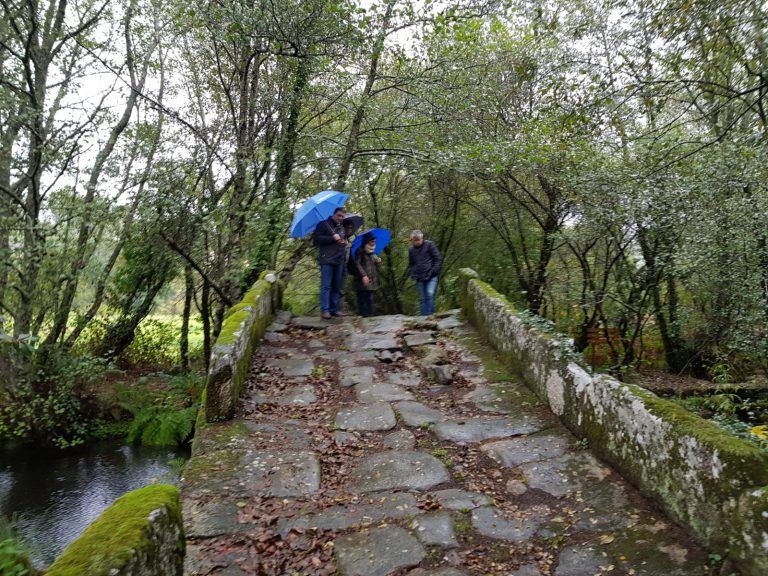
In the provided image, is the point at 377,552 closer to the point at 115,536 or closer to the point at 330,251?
the point at 115,536

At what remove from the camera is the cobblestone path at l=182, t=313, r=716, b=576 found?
3.16 metres

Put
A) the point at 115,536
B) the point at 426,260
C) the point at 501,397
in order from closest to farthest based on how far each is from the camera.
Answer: the point at 115,536
the point at 501,397
the point at 426,260

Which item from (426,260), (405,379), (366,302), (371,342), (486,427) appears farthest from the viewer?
(366,302)

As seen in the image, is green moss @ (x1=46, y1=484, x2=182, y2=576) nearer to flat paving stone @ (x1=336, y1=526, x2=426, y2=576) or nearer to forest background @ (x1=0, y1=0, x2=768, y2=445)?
flat paving stone @ (x1=336, y1=526, x2=426, y2=576)

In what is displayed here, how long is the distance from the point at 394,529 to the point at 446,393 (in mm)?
2756

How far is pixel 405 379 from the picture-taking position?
6688mm

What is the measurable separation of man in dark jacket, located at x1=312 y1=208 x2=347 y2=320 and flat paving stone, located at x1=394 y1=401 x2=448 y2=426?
12.4 feet

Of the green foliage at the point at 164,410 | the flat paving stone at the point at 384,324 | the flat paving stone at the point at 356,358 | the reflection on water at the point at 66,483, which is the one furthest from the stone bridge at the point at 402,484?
the green foliage at the point at 164,410

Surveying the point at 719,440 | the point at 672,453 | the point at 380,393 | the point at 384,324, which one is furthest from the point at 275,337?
the point at 719,440

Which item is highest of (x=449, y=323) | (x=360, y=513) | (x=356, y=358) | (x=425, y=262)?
(x=425, y=262)

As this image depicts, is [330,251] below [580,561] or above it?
above

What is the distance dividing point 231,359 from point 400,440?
1913 millimetres

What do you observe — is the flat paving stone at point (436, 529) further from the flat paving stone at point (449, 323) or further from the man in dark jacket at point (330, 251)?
the man in dark jacket at point (330, 251)

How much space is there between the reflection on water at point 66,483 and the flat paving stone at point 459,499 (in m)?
5.74
